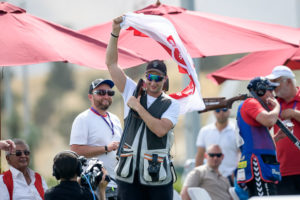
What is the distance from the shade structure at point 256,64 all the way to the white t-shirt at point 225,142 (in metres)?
1.13

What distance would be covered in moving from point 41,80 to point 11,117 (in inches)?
1288

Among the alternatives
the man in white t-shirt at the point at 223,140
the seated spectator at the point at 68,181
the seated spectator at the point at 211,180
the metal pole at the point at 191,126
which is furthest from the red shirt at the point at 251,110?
the metal pole at the point at 191,126

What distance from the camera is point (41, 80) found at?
243 ft

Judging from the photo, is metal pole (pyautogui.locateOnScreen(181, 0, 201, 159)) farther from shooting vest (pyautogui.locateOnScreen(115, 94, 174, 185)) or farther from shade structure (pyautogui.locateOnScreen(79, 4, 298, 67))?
shooting vest (pyautogui.locateOnScreen(115, 94, 174, 185))

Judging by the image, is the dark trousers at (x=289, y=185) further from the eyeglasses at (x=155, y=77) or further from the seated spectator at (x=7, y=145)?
the seated spectator at (x=7, y=145)

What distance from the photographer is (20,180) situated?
23.5 ft

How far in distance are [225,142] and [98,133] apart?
395cm

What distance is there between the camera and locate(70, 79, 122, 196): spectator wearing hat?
7164 millimetres

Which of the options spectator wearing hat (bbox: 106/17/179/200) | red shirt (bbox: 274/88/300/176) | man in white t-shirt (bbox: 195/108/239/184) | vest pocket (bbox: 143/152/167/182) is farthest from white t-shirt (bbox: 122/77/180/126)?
man in white t-shirt (bbox: 195/108/239/184)

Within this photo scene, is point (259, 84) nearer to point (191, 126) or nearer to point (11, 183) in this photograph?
point (11, 183)

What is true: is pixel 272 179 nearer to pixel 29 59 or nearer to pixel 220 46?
pixel 220 46

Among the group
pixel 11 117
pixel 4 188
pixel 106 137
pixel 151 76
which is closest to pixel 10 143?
pixel 4 188

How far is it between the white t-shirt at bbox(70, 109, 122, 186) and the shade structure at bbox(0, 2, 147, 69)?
2.10ft

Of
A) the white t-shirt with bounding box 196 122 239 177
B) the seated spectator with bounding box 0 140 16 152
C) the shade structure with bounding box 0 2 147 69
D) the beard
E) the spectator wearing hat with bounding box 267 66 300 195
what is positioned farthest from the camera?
the white t-shirt with bounding box 196 122 239 177
